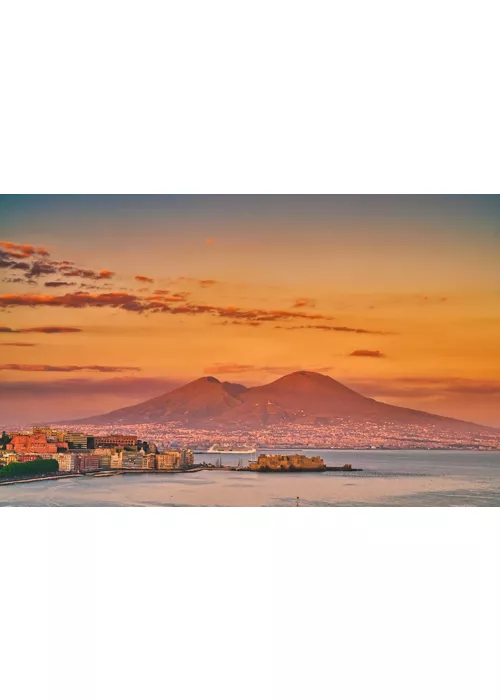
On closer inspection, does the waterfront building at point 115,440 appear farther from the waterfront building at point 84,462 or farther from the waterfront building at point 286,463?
the waterfront building at point 286,463

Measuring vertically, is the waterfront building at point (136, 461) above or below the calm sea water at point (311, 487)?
above

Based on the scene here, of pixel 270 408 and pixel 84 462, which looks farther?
pixel 84 462

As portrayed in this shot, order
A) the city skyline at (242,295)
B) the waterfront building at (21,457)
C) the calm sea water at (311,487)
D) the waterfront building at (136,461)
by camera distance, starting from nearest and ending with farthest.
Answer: the calm sea water at (311,487)
the city skyline at (242,295)
the waterfront building at (21,457)
the waterfront building at (136,461)

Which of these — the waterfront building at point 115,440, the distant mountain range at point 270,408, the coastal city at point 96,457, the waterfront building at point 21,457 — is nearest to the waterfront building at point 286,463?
the coastal city at point 96,457

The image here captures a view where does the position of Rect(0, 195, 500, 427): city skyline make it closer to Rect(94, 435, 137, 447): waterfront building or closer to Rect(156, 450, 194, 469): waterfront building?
Rect(94, 435, 137, 447): waterfront building

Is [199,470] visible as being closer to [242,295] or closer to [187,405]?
[187,405]

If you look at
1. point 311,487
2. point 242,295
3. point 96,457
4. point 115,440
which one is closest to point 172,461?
point 115,440
